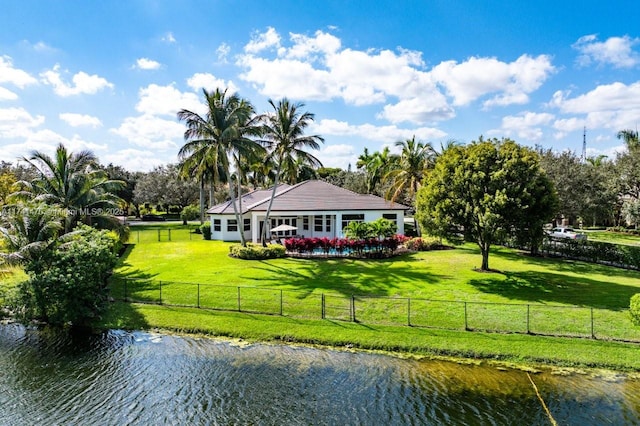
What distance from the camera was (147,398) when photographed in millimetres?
10312

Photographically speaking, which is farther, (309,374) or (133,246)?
(133,246)

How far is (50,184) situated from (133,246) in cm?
1253

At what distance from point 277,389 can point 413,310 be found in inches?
277

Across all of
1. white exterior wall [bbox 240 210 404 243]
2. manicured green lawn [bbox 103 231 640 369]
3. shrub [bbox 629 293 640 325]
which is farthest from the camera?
white exterior wall [bbox 240 210 404 243]

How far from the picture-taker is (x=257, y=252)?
27172 mm

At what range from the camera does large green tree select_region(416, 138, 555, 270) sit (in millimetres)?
18156

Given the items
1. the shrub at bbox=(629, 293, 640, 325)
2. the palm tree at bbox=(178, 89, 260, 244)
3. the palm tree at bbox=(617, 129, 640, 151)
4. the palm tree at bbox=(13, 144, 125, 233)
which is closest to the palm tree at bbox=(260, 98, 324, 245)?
the palm tree at bbox=(178, 89, 260, 244)

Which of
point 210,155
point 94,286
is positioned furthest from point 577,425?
point 210,155

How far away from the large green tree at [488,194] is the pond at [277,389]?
8.27 m

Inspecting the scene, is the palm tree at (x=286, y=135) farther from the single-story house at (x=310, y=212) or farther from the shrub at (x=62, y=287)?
the shrub at (x=62, y=287)

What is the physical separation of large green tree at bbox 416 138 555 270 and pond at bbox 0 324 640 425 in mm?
8271

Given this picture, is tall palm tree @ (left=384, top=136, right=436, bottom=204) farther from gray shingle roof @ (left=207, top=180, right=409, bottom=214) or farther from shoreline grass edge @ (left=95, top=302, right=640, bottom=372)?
shoreline grass edge @ (left=95, top=302, right=640, bottom=372)

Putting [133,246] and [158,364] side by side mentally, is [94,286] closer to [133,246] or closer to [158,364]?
[158,364]

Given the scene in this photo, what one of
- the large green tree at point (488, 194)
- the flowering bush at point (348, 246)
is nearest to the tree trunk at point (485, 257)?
the large green tree at point (488, 194)
